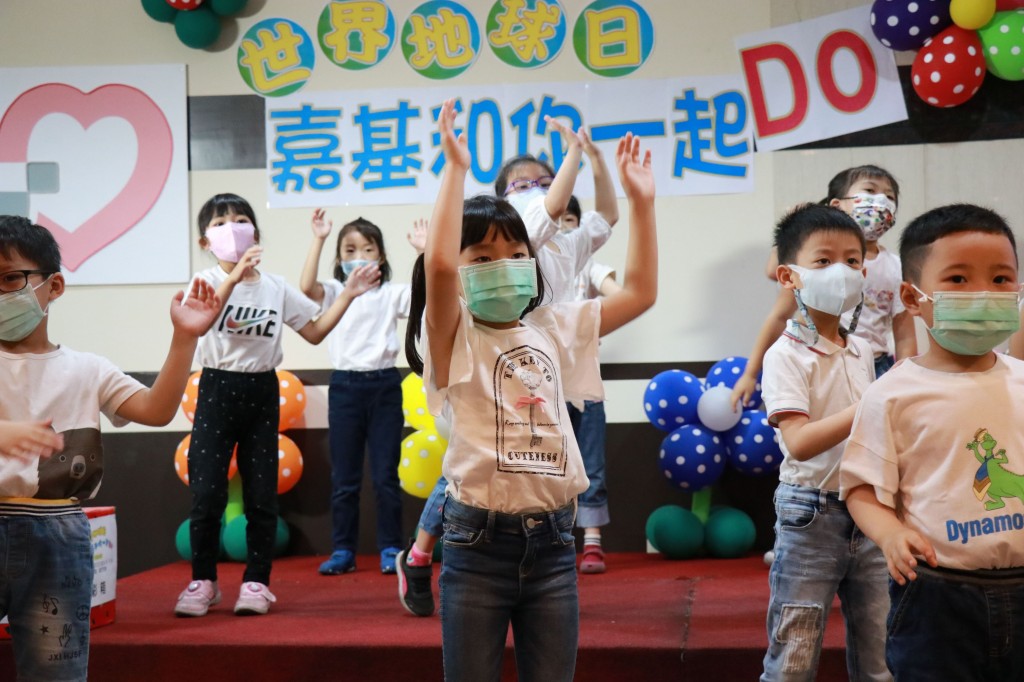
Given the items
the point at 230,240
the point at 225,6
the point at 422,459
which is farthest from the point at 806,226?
the point at 225,6

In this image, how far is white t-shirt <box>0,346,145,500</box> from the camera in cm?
216

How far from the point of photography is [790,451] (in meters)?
2.15

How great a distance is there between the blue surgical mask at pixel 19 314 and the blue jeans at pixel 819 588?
5.54 feet

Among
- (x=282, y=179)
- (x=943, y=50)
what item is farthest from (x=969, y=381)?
(x=282, y=179)

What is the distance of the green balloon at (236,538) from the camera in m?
4.81

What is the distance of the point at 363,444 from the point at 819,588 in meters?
2.87

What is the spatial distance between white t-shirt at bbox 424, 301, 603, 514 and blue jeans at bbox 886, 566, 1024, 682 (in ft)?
2.12

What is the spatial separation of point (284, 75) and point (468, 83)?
96cm

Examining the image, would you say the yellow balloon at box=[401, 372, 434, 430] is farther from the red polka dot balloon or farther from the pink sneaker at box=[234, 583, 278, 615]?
the red polka dot balloon

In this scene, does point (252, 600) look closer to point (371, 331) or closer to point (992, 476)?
point (371, 331)

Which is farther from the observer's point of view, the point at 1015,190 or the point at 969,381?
the point at 1015,190

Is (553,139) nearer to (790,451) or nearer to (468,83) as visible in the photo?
(468,83)

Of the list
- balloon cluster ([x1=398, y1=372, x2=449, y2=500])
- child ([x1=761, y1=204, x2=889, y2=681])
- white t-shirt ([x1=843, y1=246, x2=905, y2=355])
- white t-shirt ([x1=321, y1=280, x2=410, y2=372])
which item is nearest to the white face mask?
child ([x1=761, y1=204, x2=889, y2=681])

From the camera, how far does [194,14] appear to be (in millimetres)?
5188
